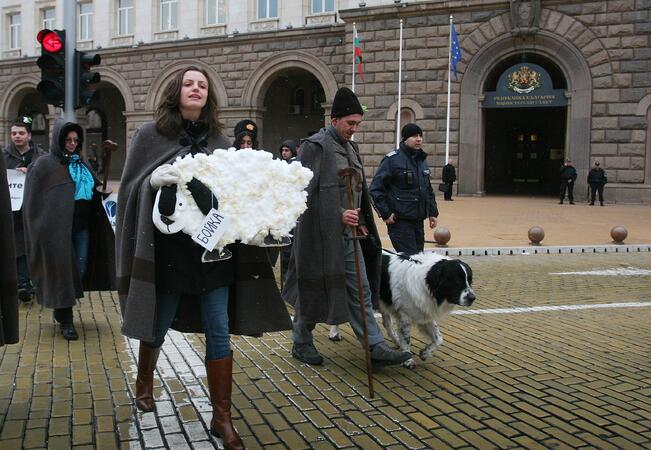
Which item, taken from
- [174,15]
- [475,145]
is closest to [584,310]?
[475,145]

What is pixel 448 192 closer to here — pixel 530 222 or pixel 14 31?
pixel 530 222

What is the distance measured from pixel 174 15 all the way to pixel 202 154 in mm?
31960

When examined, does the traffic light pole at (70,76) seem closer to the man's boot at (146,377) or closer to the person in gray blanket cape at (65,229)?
the person in gray blanket cape at (65,229)

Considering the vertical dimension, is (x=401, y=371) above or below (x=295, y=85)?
below

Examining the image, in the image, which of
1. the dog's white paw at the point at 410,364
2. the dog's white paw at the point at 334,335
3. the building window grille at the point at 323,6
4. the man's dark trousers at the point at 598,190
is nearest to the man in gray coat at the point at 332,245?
the dog's white paw at the point at 410,364

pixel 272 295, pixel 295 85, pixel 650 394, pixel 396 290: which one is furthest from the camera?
pixel 295 85

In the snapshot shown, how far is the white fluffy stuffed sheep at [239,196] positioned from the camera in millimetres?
3385

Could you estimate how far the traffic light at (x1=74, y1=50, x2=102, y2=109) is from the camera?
9.23 meters

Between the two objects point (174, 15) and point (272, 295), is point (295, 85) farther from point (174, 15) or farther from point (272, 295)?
point (272, 295)

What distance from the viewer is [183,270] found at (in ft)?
11.9

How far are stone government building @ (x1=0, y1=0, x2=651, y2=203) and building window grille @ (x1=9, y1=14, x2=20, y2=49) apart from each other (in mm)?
3776

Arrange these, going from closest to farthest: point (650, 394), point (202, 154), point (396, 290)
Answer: point (202, 154) < point (650, 394) < point (396, 290)

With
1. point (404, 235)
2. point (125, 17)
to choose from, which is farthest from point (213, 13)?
point (404, 235)

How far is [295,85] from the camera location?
35.8m
